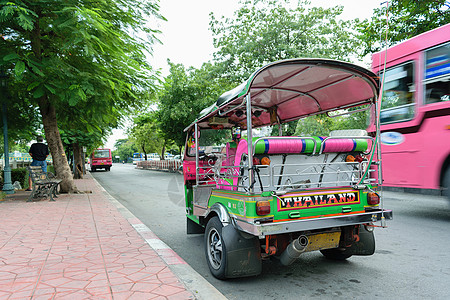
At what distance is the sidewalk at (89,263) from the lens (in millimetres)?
3254

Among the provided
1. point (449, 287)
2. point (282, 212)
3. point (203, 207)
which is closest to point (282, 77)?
point (282, 212)

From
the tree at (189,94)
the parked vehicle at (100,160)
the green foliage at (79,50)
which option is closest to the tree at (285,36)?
the tree at (189,94)

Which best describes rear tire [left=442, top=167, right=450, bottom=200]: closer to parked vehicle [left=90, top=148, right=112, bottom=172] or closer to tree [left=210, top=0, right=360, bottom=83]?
tree [left=210, top=0, right=360, bottom=83]

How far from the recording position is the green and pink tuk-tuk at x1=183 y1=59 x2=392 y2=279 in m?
3.37

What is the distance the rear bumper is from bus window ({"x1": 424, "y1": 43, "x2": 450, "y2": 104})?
425 cm

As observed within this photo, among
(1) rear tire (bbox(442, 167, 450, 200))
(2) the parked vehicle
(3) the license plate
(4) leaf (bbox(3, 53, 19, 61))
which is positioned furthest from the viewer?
(2) the parked vehicle

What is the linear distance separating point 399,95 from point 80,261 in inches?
295

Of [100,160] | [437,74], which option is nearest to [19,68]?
[437,74]

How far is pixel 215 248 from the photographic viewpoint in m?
3.89

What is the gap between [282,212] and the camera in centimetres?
335

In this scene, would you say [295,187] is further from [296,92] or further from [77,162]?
[77,162]

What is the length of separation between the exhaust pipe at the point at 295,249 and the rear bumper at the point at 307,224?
155mm

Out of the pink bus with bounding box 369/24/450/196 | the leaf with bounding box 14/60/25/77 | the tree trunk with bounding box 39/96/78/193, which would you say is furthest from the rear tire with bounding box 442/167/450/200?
the tree trunk with bounding box 39/96/78/193

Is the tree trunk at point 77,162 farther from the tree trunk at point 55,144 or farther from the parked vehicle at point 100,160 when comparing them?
the parked vehicle at point 100,160
